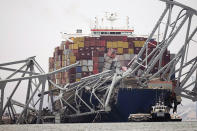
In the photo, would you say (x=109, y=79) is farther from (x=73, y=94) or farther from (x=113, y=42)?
(x=113, y=42)

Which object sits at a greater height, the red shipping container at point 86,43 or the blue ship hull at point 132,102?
the red shipping container at point 86,43

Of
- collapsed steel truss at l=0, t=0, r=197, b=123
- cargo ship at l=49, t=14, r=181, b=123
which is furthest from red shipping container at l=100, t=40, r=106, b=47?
collapsed steel truss at l=0, t=0, r=197, b=123

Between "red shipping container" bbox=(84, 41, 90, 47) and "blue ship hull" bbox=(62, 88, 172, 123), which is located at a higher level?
"red shipping container" bbox=(84, 41, 90, 47)

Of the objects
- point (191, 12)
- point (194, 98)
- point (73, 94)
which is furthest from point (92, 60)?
point (191, 12)

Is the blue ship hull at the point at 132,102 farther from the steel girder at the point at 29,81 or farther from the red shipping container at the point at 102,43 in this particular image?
the red shipping container at the point at 102,43

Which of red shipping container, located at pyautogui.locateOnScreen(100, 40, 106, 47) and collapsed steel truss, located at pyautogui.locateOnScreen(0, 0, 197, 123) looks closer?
collapsed steel truss, located at pyautogui.locateOnScreen(0, 0, 197, 123)

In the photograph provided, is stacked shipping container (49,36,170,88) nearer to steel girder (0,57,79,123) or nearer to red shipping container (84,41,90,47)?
red shipping container (84,41,90,47)

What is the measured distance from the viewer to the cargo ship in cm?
5528

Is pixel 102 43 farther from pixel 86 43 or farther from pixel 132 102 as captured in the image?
pixel 132 102

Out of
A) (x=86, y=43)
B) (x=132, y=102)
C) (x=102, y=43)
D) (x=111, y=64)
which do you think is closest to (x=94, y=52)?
(x=86, y=43)

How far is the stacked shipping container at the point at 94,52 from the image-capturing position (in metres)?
85.9

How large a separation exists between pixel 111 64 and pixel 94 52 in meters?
23.6

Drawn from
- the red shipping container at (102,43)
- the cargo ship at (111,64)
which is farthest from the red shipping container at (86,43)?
the red shipping container at (102,43)

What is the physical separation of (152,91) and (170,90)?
9.54 ft
